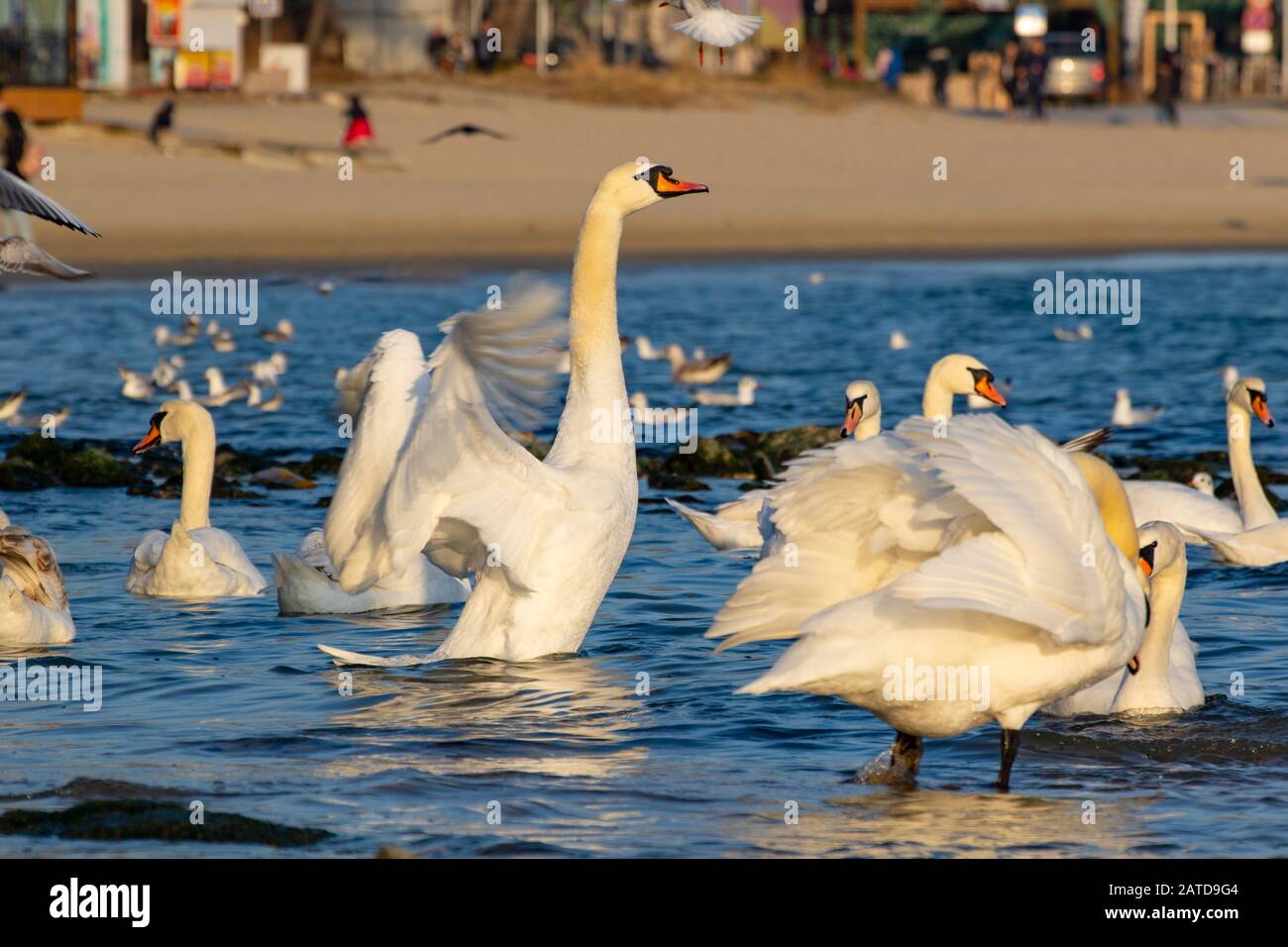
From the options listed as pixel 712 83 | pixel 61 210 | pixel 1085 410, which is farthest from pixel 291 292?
pixel 712 83

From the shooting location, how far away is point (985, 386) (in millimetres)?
9961

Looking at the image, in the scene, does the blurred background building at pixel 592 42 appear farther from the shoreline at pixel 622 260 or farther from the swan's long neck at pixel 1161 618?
the swan's long neck at pixel 1161 618

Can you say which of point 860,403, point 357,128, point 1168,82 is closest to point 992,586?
point 860,403

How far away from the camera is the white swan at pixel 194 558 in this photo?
982cm

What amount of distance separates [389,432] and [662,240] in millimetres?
19906

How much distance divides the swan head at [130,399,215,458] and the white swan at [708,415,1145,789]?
5.17 m

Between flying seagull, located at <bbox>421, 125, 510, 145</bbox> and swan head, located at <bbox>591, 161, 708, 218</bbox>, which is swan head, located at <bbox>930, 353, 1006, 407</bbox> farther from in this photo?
flying seagull, located at <bbox>421, 125, 510, 145</bbox>

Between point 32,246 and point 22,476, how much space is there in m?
4.20

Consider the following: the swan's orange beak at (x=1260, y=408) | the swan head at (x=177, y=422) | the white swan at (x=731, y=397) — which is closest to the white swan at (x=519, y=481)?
the swan head at (x=177, y=422)

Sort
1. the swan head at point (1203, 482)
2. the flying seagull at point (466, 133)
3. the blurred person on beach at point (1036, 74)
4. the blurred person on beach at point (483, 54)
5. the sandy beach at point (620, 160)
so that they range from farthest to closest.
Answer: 1. the blurred person on beach at point (483, 54)
2. the blurred person on beach at point (1036, 74)
3. the sandy beach at point (620, 160)
4. the flying seagull at point (466, 133)
5. the swan head at point (1203, 482)

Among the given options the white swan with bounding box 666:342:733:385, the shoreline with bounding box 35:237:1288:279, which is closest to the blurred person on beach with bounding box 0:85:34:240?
the shoreline with bounding box 35:237:1288:279

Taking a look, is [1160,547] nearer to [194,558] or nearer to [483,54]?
[194,558]

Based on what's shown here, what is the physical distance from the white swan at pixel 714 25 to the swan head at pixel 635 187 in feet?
2.68
